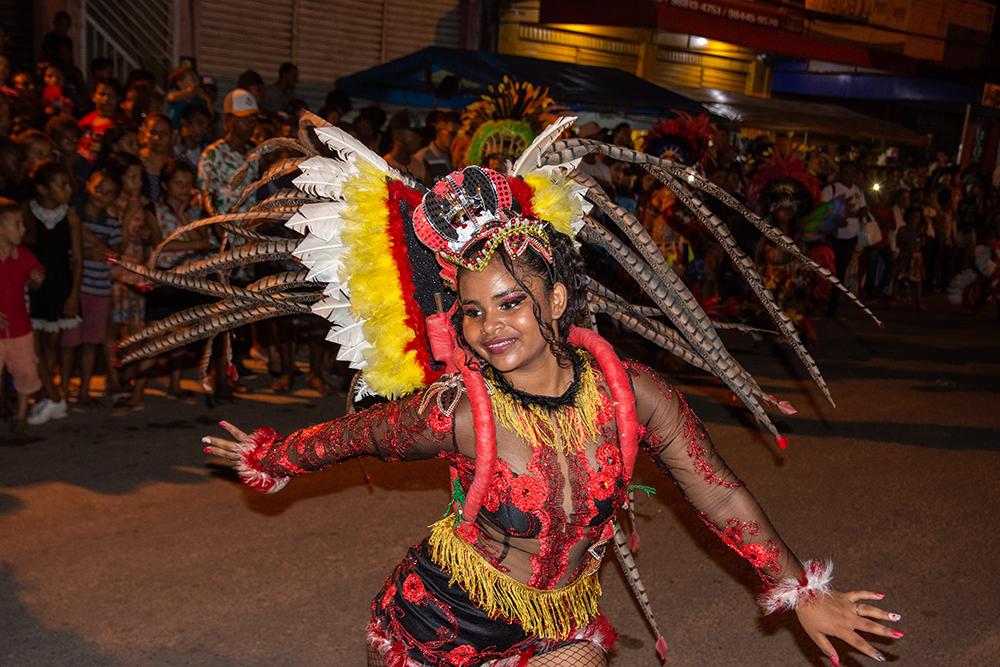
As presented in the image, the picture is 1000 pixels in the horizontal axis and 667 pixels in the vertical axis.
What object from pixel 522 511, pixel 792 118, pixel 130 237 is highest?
pixel 792 118

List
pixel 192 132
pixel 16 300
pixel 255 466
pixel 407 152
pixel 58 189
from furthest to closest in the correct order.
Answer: pixel 407 152
pixel 192 132
pixel 58 189
pixel 16 300
pixel 255 466

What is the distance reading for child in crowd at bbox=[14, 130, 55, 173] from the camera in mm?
6973

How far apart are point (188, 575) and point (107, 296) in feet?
9.55

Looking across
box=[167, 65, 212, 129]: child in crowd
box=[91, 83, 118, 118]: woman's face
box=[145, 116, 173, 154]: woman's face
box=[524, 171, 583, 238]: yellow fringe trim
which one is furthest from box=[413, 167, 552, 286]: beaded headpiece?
box=[167, 65, 212, 129]: child in crowd

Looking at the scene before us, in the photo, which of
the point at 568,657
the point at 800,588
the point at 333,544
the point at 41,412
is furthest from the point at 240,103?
the point at 800,588

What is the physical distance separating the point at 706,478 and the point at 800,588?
0.37 meters

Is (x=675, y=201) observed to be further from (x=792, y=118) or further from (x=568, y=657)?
(x=792, y=118)

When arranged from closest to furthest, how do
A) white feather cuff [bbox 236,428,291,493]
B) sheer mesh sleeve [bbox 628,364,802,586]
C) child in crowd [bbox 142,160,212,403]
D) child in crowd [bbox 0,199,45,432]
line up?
sheer mesh sleeve [bbox 628,364,802,586]
white feather cuff [bbox 236,428,291,493]
child in crowd [bbox 0,199,45,432]
child in crowd [bbox 142,160,212,403]

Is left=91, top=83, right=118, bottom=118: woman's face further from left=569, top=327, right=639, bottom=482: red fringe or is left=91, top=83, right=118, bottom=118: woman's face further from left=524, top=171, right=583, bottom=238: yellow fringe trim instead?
left=569, top=327, right=639, bottom=482: red fringe

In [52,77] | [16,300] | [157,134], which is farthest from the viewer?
[52,77]

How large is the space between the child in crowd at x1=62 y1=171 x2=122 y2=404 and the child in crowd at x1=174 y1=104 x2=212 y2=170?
60.4 inches

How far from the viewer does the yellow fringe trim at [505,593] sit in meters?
2.67

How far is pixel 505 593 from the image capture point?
2668mm

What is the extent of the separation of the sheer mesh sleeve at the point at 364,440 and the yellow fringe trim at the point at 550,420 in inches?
4.8
